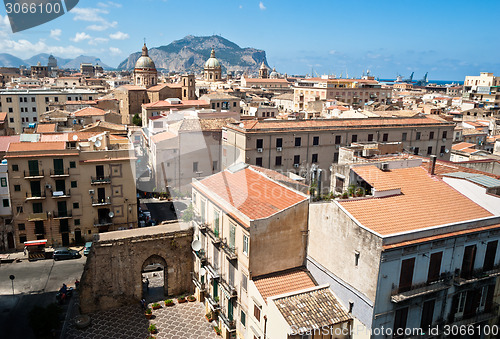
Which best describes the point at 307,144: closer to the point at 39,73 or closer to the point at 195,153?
the point at 195,153

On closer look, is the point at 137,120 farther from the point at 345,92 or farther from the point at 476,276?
the point at 476,276

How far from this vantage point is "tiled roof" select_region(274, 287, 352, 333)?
57.2 ft

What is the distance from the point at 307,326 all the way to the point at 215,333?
9.74m

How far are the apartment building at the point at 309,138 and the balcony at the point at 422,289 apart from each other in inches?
938

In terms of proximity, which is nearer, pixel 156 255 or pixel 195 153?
pixel 156 255

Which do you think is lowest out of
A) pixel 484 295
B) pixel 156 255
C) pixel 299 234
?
pixel 156 255

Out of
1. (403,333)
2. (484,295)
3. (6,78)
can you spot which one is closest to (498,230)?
(484,295)

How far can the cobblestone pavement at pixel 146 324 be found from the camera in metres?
24.8

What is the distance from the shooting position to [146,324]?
85.5 ft

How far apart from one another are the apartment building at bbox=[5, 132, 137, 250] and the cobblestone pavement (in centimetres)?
1156

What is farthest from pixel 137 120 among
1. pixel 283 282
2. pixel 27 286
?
pixel 283 282

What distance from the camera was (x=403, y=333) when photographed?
61.1 ft

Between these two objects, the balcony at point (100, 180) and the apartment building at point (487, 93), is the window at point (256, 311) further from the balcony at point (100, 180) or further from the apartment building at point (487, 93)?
the apartment building at point (487, 93)

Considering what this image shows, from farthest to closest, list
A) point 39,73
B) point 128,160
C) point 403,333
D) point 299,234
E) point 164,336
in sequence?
point 39,73 → point 128,160 → point 164,336 → point 299,234 → point 403,333
